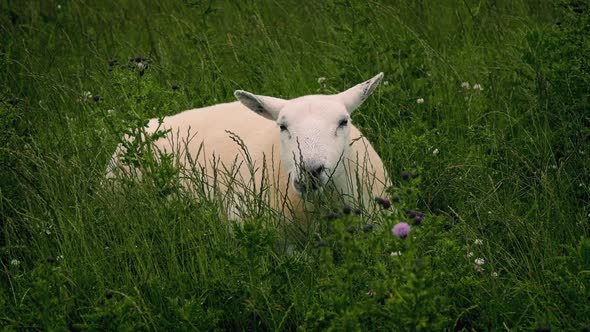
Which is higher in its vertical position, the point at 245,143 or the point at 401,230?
the point at 401,230

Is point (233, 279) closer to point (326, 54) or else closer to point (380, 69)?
point (380, 69)

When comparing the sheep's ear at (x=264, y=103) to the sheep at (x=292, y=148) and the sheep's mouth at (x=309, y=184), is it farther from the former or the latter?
the sheep's mouth at (x=309, y=184)

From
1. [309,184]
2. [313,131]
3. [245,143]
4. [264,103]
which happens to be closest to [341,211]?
[309,184]

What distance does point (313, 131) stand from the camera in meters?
4.79

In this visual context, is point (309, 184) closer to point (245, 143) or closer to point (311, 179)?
point (311, 179)

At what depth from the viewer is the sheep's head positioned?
456cm

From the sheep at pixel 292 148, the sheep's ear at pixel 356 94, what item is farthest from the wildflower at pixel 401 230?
the sheep's ear at pixel 356 94

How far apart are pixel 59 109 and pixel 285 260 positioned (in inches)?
134

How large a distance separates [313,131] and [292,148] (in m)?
0.16

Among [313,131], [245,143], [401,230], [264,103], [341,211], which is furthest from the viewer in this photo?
[245,143]

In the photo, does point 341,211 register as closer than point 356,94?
Yes

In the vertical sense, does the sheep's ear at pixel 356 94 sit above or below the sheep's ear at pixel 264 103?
below

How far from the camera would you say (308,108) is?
499 cm

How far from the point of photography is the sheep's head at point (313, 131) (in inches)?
180
